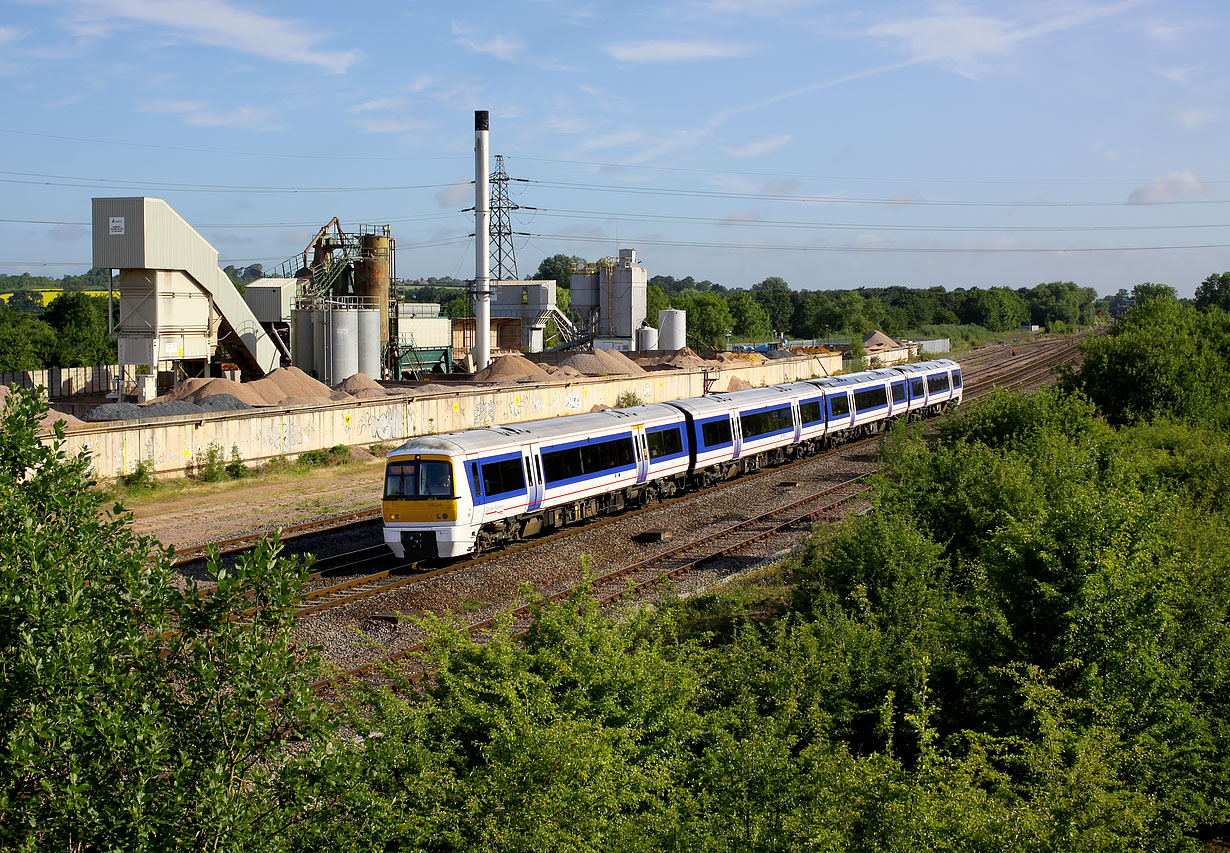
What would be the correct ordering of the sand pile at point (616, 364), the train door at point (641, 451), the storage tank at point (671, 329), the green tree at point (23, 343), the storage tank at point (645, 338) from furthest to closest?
the storage tank at point (671, 329)
the storage tank at point (645, 338)
the green tree at point (23, 343)
the sand pile at point (616, 364)
the train door at point (641, 451)

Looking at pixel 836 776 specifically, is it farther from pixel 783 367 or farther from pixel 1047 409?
pixel 783 367

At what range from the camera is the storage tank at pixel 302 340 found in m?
55.5

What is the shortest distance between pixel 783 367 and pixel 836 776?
57700 mm

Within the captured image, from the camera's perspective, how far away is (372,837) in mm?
7082

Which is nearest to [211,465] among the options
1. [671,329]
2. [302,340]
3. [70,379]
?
[302,340]

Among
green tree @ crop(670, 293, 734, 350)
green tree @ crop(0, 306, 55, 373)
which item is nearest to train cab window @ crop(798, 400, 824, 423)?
green tree @ crop(0, 306, 55, 373)

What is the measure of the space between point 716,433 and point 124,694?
24525 millimetres

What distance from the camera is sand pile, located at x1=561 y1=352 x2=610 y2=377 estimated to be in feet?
195

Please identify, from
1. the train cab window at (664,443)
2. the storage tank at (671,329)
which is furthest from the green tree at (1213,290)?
the train cab window at (664,443)

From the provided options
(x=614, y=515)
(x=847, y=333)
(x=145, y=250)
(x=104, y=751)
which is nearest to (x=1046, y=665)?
(x=104, y=751)

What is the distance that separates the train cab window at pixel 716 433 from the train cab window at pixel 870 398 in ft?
37.9

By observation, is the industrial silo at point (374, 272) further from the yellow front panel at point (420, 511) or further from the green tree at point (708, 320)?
the green tree at point (708, 320)

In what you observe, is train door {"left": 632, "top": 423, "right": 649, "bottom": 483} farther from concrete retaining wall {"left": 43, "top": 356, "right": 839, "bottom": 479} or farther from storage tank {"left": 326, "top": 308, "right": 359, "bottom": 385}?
storage tank {"left": 326, "top": 308, "right": 359, "bottom": 385}

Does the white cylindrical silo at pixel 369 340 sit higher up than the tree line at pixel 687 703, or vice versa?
the white cylindrical silo at pixel 369 340
